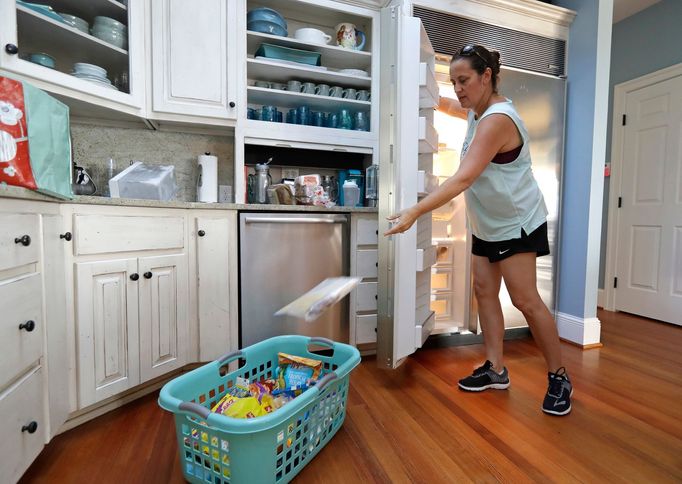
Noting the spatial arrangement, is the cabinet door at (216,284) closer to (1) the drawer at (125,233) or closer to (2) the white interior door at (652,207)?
(1) the drawer at (125,233)

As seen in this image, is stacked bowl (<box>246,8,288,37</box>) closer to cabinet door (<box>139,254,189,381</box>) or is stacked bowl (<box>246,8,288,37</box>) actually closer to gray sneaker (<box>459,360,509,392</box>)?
cabinet door (<box>139,254,189,381</box>)

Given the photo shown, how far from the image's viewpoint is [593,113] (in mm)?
2176

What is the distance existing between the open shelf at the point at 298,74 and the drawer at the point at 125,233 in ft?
3.50

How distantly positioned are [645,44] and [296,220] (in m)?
3.40

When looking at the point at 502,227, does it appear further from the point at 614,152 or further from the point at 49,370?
the point at 614,152

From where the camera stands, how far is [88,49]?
1706mm

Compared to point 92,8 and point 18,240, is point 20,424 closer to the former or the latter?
point 18,240

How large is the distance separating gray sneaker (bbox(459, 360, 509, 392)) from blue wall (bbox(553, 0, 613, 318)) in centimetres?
105

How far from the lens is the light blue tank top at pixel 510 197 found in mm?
1365

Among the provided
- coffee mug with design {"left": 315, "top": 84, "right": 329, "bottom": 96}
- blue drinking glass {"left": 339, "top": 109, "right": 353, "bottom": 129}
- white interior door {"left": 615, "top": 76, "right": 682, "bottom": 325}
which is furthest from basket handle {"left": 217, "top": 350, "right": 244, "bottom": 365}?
white interior door {"left": 615, "top": 76, "right": 682, "bottom": 325}

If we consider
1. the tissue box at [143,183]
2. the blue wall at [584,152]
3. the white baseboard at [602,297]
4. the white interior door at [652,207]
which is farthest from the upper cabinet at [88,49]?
the white baseboard at [602,297]

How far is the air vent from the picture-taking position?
202cm

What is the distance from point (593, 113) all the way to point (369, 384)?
81.9 inches

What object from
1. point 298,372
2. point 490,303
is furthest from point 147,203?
point 490,303
